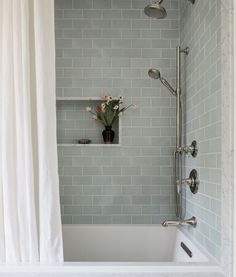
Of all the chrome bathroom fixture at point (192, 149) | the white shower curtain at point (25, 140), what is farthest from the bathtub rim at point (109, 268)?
the chrome bathroom fixture at point (192, 149)

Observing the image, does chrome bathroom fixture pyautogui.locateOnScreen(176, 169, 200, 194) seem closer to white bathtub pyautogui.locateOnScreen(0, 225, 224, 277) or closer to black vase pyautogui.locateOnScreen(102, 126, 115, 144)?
white bathtub pyautogui.locateOnScreen(0, 225, 224, 277)

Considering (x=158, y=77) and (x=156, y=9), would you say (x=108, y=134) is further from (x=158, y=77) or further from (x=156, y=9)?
(x=156, y=9)

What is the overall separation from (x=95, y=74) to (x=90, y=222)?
1.19 metres

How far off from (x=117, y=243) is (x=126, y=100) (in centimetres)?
113

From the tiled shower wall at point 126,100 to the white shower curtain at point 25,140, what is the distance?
1155mm

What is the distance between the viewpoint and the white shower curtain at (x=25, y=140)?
1611 millimetres

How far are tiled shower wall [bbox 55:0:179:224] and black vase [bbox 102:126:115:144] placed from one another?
0.06 m

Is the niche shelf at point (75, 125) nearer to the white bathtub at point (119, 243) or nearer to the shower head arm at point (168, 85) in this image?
the shower head arm at point (168, 85)

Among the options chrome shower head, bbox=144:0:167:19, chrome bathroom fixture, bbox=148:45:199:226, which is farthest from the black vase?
chrome shower head, bbox=144:0:167:19

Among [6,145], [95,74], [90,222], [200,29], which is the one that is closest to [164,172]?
[90,222]

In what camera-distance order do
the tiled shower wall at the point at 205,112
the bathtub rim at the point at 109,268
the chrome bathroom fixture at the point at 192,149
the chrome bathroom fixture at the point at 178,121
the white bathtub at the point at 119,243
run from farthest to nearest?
the white bathtub at the point at 119,243
the chrome bathroom fixture at the point at 178,121
the chrome bathroom fixture at the point at 192,149
the tiled shower wall at the point at 205,112
the bathtub rim at the point at 109,268

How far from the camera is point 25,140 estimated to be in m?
1.61

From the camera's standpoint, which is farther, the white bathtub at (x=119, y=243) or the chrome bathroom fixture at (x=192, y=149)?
the white bathtub at (x=119, y=243)

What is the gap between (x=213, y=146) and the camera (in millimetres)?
1872
